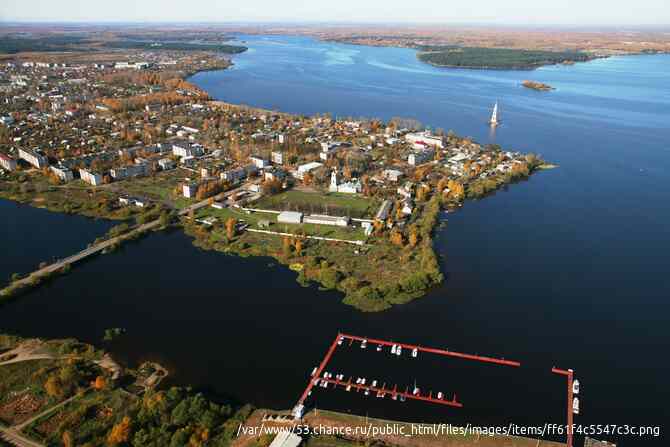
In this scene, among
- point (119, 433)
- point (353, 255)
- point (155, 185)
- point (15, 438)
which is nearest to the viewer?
point (119, 433)

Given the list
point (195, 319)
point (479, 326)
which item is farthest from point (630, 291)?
point (195, 319)

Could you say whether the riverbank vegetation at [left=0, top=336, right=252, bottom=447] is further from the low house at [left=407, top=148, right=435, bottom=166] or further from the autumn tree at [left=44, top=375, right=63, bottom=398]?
the low house at [left=407, top=148, right=435, bottom=166]

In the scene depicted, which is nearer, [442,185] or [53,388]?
[53,388]

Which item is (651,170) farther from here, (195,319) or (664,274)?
(195,319)

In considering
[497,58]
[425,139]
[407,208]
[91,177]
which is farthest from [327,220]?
[497,58]

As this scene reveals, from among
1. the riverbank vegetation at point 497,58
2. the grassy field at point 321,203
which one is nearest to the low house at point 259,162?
the grassy field at point 321,203

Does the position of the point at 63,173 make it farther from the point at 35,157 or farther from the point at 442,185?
the point at 442,185

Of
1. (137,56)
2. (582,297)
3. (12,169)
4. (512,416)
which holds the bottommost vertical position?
(512,416)
